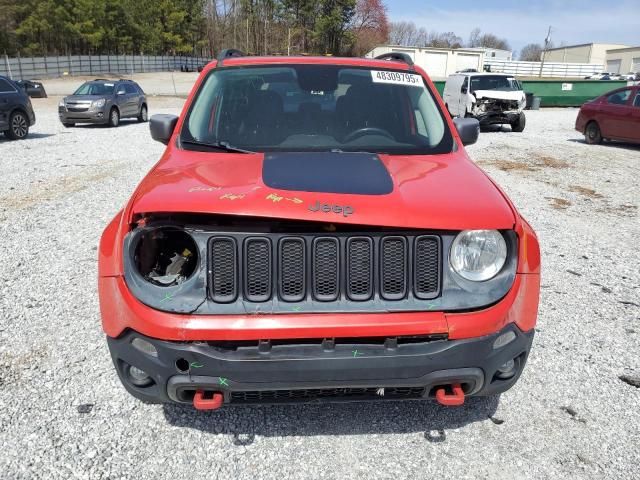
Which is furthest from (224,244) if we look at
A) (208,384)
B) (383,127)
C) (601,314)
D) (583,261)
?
(583,261)

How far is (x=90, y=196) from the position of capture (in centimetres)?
798

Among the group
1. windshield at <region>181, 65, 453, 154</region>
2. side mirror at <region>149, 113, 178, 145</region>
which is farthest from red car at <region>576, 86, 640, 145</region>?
side mirror at <region>149, 113, 178, 145</region>

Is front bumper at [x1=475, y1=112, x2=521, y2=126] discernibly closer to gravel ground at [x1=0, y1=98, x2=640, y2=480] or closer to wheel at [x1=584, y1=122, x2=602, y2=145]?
wheel at [x1=584, y1=122, x2=602, y2=145]

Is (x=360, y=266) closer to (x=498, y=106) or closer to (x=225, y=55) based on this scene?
(x=225, y=55)

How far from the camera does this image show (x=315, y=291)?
88.6 inches

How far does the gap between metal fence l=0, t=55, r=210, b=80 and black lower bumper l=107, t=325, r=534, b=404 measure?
2165 inches

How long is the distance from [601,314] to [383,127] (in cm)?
234

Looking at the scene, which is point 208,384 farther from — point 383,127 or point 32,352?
point 383,127

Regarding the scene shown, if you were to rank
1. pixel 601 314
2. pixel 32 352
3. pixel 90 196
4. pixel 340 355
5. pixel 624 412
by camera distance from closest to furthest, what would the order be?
pixel 340 355, pixel 624 412, pixel 32 352, pixel 601 314, pixel 90 196

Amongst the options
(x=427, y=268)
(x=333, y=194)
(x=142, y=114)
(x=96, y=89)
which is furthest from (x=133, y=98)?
(x=427, y=268)

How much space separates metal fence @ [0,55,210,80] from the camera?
51.6 meters

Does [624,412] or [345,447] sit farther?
[624,412]

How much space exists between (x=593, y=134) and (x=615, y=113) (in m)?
0.96

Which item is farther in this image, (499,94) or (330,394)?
(499,94)
